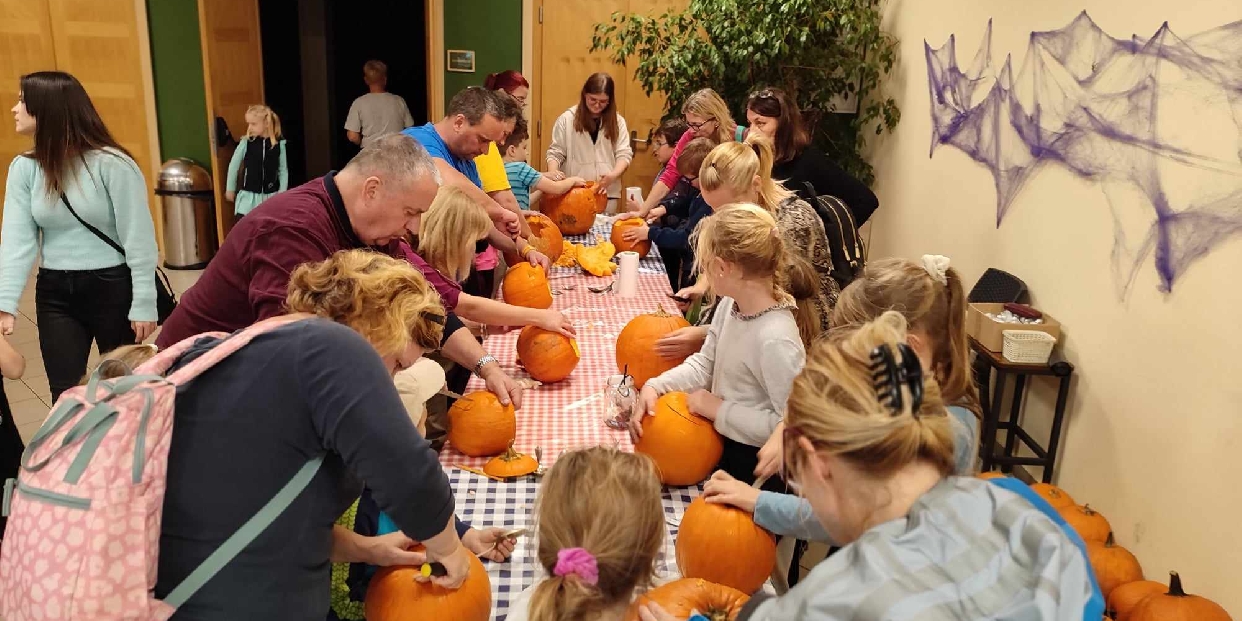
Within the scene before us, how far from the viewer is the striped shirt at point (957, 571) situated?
0.95 metres

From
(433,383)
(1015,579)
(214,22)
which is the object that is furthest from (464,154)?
(214,22)

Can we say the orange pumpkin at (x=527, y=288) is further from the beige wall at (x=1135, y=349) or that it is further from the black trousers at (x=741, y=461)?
the beige wall at (x=1135, y=349)

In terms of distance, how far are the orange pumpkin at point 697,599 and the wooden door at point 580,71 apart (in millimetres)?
6254

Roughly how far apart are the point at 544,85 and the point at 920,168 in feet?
12.2

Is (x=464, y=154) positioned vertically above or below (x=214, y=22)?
below

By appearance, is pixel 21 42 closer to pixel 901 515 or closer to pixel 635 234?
pixel 635 234

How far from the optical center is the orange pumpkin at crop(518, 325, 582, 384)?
282cm

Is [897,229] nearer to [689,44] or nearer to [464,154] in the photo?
[689,44]

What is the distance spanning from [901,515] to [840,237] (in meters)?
2.41

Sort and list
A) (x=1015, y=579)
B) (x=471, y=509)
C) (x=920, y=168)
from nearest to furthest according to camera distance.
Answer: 1. (x=1015, y=579)
2. (x=471, y=509)
3. (x=920, y=168)

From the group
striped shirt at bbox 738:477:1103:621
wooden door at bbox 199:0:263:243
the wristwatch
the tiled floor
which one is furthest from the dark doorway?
striped shirt at bbox 738:477:1103:621

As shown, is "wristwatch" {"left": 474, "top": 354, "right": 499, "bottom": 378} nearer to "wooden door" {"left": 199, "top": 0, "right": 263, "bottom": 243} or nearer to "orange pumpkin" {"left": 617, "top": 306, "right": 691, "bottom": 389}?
"orange pumpkin" {"left": 617, "top": 306, "right": 691, "bottom": 389}

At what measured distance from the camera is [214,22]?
282 inches

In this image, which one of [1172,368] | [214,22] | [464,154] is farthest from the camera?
[214,22]
